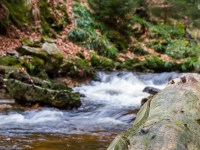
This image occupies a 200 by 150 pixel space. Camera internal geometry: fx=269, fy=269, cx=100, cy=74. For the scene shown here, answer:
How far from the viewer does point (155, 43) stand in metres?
16.1

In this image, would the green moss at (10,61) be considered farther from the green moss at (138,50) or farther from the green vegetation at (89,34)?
the green moss at (138,50)

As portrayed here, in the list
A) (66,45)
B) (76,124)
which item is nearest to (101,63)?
(66,45)

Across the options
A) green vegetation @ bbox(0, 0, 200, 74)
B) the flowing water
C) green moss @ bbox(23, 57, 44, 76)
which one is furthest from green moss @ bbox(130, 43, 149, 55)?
green moss @ bbox(23, 57, 44, 76)

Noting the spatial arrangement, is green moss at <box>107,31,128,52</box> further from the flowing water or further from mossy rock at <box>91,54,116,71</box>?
the flowing water

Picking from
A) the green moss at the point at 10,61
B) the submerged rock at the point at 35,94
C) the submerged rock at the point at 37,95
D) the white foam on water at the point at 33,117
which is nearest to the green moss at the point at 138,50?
the green moss at the point at 10,61

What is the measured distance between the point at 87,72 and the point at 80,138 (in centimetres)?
600

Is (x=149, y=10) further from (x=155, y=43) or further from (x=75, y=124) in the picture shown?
(x=75, y=124)

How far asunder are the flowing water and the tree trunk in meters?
1.49

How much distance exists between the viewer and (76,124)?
5.07 m

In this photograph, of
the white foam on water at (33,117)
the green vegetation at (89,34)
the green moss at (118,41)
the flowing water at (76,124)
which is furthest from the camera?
the green moss at (118,41)

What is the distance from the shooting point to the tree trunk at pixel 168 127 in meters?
1.64

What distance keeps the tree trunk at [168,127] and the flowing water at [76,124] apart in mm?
1488

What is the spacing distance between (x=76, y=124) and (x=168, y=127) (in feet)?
11.3

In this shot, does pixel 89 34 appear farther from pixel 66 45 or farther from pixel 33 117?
pixel 33 117
